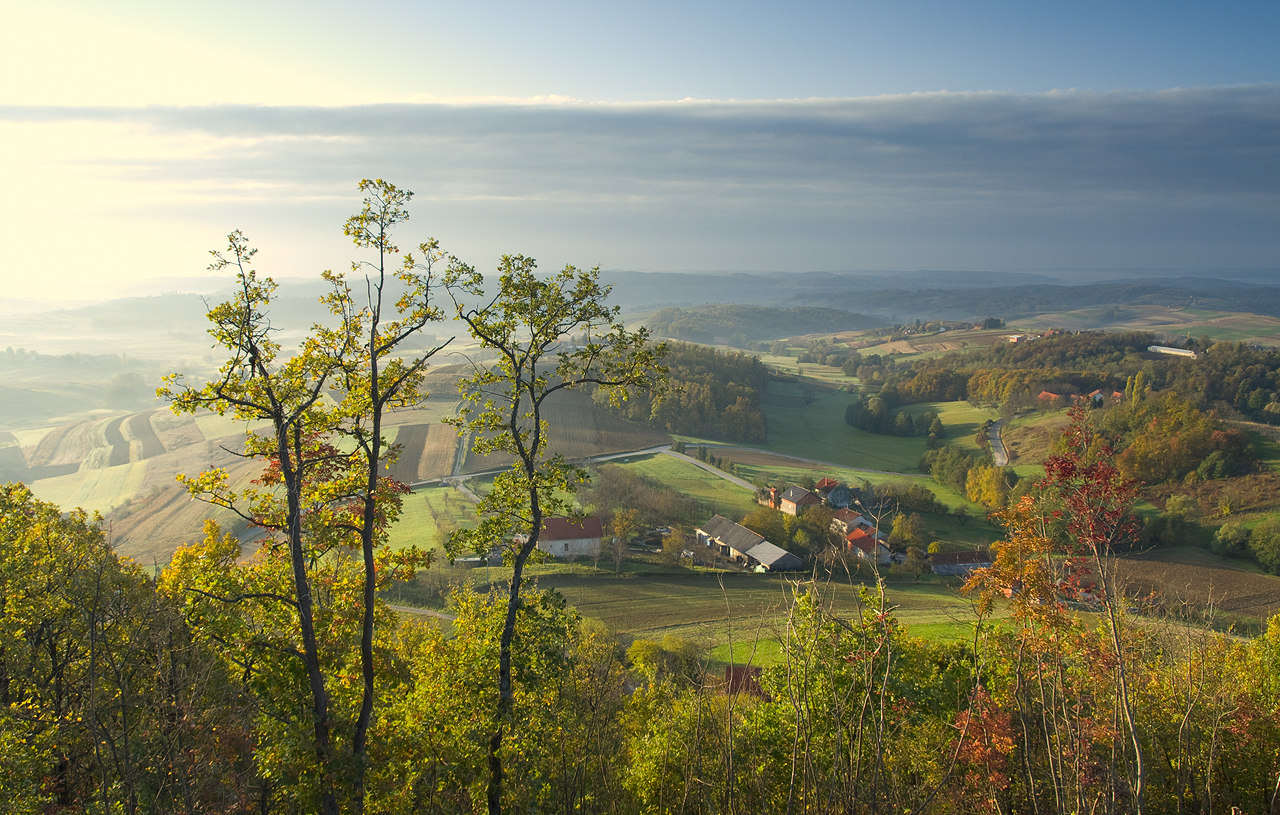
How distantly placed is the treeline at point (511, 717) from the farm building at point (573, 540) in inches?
1308

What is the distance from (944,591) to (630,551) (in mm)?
22526

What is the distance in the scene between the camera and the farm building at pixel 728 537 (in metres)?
48.3

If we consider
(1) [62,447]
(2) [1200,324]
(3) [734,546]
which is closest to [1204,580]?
(3) [734,546]

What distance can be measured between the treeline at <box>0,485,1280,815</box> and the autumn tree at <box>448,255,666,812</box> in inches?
17.7

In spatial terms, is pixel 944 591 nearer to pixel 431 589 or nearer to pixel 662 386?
pixel 431 589

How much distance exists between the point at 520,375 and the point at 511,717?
5640mm

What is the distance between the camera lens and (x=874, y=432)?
85.5 meters

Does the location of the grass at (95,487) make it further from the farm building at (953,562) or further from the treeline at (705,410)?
the farm building at (953,562)

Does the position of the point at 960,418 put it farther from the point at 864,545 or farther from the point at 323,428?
the point at 323,428

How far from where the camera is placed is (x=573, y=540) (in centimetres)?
4794

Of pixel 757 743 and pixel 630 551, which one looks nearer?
pixel 757 743

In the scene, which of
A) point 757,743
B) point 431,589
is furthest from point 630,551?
point 757,743

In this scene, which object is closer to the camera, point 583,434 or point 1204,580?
point 1204,580

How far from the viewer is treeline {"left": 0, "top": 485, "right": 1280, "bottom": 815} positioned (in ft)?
29.5
